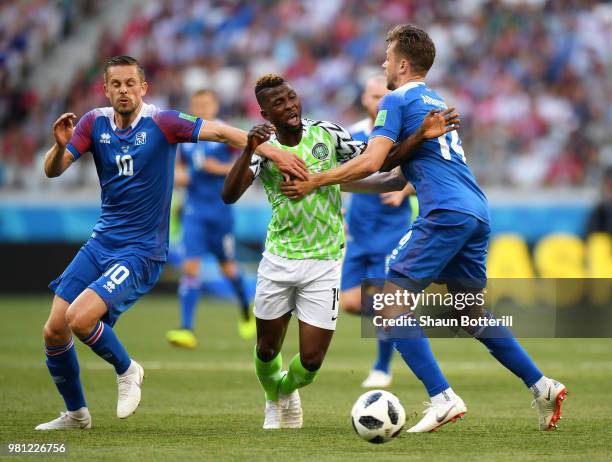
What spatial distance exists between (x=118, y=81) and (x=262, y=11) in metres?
15.7

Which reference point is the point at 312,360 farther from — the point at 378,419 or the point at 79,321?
the point at 79,321

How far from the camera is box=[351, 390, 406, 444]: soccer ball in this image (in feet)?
20.1

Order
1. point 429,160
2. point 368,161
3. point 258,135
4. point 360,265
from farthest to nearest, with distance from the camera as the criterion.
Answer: point 360,265 → point 429,160 → point 368,161 → point 258,135

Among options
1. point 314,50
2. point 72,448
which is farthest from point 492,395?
point 314,50

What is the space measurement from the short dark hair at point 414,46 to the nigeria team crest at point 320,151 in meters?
0.76

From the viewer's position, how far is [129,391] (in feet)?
22.7

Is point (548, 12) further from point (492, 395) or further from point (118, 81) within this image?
point (118, 81)

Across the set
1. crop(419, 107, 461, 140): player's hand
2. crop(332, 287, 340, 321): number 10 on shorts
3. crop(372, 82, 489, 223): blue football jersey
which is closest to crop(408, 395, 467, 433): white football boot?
crop(332, 287, 340, 321): number 10 on shorts

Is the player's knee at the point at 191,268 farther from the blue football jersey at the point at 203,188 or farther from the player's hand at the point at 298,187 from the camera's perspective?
the player's hand at the point at 298,187

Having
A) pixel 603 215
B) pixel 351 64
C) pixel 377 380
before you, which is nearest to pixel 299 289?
pixel 377 380

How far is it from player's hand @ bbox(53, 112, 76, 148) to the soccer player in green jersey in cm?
109

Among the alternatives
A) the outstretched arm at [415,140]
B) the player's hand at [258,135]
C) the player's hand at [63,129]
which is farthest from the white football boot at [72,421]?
the outstretched arm at [415,140]

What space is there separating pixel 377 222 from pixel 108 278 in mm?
3710

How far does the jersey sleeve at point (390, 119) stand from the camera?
21.6 feet
